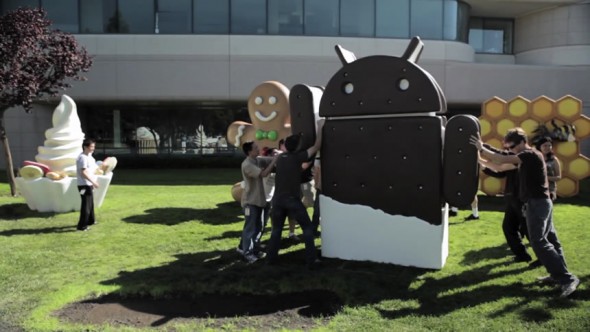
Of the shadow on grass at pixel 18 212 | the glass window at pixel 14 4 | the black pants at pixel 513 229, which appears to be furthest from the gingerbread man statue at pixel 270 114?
the glass window at pixel 14 4

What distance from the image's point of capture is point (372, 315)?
4.76 m

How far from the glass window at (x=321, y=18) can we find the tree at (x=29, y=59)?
32.8ft

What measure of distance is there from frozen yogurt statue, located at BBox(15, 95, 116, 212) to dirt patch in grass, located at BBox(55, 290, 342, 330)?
5592mm

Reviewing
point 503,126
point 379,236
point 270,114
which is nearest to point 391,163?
point 379,236

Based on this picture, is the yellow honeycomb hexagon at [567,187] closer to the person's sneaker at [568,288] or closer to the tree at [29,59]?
the person's sneaker at [568,288]

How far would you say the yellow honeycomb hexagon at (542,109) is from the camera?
488 inches

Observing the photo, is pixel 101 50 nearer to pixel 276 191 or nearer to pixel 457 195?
pixel 276 191

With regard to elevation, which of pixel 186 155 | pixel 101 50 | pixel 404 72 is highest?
pixel 101 50

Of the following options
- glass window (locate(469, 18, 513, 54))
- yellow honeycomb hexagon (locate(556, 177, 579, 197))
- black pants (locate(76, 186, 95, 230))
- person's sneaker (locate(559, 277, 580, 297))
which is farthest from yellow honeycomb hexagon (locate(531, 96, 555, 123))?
glass window (locate(469, 18, 513, 54))

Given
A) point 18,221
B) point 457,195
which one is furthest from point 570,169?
point 18,221

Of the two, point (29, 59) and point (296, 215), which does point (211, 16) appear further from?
point (296, 215)

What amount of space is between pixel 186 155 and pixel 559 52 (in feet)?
58.0

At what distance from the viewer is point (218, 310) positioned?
4984mm

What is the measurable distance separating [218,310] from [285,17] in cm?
1708
